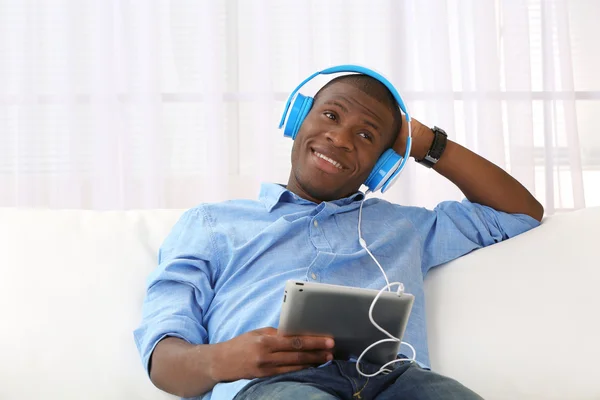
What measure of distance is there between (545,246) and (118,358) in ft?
2.99

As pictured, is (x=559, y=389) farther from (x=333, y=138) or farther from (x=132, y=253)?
(x=132, y=253)

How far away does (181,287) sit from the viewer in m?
1.42

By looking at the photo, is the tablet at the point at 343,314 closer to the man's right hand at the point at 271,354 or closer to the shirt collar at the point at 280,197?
the man's right hand at the point at 271,354

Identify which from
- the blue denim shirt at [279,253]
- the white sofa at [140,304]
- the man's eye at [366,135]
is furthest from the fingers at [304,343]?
the man's eye at [366,135]

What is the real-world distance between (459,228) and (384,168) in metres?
0.22

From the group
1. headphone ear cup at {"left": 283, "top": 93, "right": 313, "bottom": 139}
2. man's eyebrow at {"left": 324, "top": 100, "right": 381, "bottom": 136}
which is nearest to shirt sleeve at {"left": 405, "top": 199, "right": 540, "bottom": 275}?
man's eyebrow at {"left": 324, "top": 100, "right": 381, "bottom": 136}

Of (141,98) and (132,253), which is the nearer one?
(132,253)

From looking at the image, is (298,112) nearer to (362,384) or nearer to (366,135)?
(366,135)

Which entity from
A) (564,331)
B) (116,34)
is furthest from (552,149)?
(116,34)

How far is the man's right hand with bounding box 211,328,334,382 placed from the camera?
47.0 inches

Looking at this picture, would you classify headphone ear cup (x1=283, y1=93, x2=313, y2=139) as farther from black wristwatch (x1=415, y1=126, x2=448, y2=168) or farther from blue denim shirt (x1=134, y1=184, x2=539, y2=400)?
black wristwatch (x1=415, y1=126, x2=448, y2=168)

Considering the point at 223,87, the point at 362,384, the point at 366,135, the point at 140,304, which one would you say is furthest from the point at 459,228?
the point at 223,87

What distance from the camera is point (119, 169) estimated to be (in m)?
2.41

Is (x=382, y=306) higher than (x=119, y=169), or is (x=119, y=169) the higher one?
(x=119, y=169)
